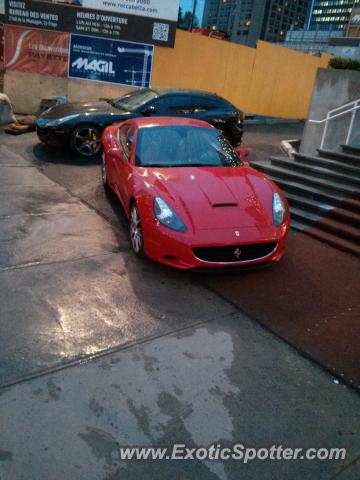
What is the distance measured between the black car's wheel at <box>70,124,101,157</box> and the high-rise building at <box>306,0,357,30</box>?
600 ft

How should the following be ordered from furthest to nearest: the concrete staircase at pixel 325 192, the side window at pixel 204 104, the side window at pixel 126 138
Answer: the side window at pixel 204 104 → the concrete staircase at pixel 325 192 → the side window at pixel 126 138

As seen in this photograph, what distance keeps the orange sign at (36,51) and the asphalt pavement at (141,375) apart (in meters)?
9.44

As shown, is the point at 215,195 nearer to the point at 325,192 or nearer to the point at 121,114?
the point at 325,192

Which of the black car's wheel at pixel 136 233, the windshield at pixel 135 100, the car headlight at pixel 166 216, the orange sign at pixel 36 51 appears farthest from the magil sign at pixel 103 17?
the car headlight at pixel 166 216

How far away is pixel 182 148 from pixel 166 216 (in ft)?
4.95

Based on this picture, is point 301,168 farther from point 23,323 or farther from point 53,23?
point 53,23

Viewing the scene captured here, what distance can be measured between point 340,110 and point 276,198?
182 inches

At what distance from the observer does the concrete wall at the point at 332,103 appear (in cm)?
823

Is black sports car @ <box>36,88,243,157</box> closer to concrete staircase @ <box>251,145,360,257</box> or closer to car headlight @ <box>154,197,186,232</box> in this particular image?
concrete staircase @ <box>251,145,360,257</box>

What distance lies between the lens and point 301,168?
7.44 metres

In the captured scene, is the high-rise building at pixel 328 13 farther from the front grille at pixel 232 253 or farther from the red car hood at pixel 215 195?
the front grille at pixel 232 253

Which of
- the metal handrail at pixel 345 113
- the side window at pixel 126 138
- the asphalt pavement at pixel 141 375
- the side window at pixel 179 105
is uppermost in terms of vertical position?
the metal handrail at pixel 345 113

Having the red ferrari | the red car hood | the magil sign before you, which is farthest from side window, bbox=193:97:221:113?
the red car hood

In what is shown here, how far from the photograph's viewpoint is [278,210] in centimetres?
480
